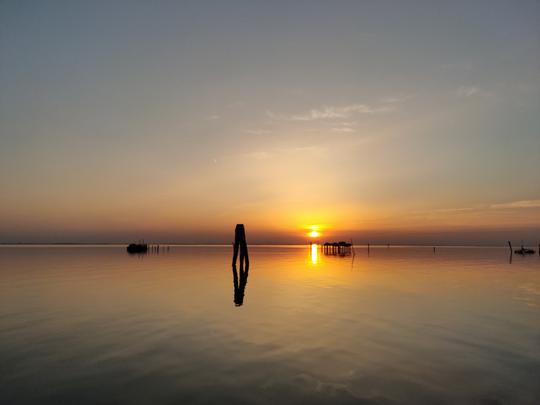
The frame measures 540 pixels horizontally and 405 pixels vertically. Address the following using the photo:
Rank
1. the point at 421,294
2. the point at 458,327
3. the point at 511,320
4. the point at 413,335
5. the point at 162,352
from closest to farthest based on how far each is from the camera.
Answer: the point at 162,352 < the point at 413,335 < the point at 458,327 < the point at 511,320 < the point at 421,294

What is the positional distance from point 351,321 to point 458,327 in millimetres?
3918

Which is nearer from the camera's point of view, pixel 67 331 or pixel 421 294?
pixel 67 331

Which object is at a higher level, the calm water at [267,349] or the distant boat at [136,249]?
the distant boat at [136,249]

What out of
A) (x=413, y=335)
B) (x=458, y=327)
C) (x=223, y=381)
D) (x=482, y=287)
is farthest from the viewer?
(x=482, y=287)

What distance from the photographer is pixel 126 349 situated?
1039 centimetres

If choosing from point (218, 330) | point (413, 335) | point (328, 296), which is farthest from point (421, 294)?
point (218, 330)

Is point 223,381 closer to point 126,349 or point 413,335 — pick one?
point 126,349

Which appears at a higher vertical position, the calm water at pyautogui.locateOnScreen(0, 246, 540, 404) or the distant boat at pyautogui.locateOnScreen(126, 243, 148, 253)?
the distant boat at pyautogui.locateOnScreen(126, 243, 148, 253)

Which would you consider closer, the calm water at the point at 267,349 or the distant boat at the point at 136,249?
the calm water at the point at 267,349

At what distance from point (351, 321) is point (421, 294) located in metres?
9.46

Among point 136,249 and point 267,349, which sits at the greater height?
point 136,249

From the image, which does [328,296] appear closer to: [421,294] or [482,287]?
[421,294]

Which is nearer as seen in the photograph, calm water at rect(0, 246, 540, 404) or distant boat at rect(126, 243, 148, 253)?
calm water at rect(0, 246, 540, 404)

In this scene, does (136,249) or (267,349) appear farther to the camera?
(136,249)
